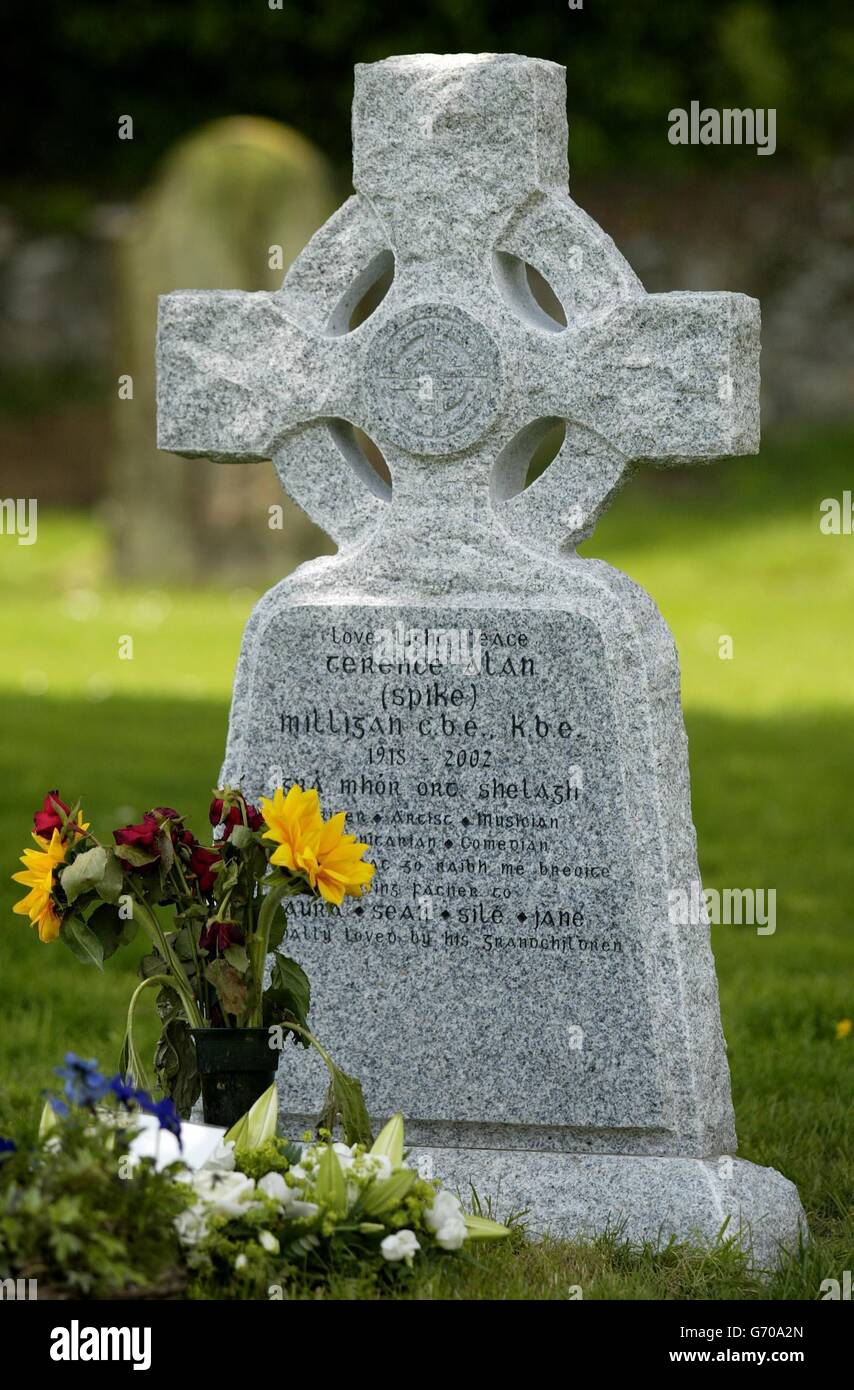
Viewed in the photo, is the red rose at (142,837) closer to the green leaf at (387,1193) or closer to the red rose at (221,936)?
the red rose at (221,936)

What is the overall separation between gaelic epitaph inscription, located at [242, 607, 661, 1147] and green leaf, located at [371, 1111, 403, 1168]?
571 millimetres

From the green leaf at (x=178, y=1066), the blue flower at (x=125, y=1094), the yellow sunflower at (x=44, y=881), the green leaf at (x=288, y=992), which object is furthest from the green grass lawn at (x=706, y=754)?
the yellow sunflower at (x=44, y=881)

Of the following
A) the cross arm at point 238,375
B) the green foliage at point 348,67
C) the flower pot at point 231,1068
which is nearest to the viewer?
the flower pot at point 231,1068

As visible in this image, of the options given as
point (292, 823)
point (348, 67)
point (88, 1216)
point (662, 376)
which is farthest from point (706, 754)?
point (348, 67)

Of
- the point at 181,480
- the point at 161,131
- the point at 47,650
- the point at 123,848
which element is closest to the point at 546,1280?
the point at 123,848

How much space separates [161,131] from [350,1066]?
1942 centimetres

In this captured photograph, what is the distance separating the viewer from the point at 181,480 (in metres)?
16.0

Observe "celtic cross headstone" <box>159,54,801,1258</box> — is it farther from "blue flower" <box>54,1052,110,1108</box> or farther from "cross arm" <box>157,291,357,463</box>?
"blue flower" <box>54,1052,110,1108</box>

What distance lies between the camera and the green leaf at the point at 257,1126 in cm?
425

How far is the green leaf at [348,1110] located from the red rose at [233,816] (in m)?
0.53

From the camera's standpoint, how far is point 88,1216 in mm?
3641

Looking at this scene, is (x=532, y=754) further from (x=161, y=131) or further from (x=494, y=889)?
(x=161, y=131)

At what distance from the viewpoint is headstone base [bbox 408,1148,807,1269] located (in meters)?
4.66

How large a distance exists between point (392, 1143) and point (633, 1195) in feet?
2.26
